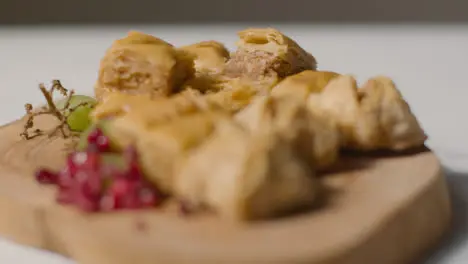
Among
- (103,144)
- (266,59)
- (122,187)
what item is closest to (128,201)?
(122,187)

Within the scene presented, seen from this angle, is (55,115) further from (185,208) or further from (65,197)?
(185,208)

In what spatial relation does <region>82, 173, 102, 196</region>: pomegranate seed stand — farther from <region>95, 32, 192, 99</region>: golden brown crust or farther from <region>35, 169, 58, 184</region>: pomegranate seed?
<region>95, 32, 192, 99</region>: golden brown crust

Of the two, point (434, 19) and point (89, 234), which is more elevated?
point (89, 234)

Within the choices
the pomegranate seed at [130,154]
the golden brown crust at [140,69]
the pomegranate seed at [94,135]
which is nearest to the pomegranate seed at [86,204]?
the pomegranate seed at [130,154]

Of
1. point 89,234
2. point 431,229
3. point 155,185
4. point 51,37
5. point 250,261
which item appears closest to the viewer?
point 250,261

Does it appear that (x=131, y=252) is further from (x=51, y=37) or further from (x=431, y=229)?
(x=51, y=37)

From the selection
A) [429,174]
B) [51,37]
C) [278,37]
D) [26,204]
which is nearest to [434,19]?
[51,37]

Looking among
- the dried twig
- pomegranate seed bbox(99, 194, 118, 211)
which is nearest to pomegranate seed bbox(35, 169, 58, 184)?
pomegranate seed bbox(99, 194, 118, 211)
